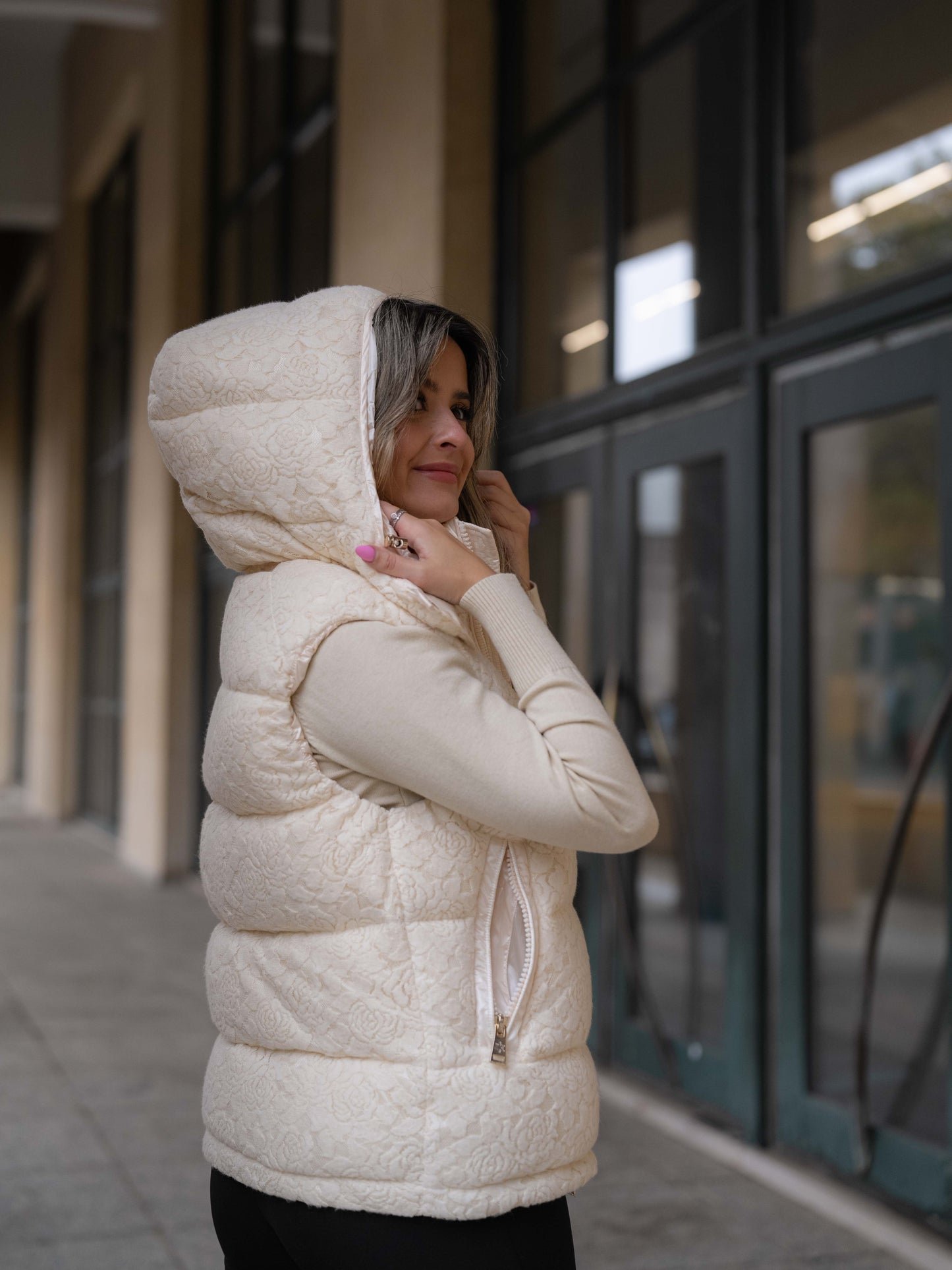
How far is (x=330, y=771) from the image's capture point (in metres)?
1.26

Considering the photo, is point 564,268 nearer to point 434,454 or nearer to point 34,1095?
point 34,1095

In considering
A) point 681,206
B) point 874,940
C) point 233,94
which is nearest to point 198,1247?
point 874,940

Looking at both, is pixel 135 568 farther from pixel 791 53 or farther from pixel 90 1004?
pixel 791 53

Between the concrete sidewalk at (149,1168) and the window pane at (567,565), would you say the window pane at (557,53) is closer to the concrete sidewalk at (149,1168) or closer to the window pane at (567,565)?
the window pane at (567,565)

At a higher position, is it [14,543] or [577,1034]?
[14,543]

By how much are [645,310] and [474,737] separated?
11.4 feet

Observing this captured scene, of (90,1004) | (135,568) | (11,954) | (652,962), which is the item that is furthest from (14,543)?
(652,962)

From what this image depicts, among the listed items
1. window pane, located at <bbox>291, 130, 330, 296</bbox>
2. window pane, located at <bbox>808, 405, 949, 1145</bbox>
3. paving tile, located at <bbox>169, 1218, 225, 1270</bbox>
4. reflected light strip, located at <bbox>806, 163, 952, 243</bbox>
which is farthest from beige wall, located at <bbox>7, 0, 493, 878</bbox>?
window pane, located at <bbox>808, 405, 949, 1145</bbox>

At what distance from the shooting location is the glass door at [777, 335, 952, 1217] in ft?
10.5

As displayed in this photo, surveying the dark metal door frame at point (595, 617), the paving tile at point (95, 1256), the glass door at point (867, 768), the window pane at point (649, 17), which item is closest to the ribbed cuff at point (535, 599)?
the glass door at point (867, 768)

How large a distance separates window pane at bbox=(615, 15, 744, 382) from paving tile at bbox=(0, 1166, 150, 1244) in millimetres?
2839

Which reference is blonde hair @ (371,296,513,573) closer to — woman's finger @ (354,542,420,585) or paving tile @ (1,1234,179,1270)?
woman's finger @ (354,542,420,585)

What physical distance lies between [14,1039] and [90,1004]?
0.61 metres

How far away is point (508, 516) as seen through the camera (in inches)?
60.8
